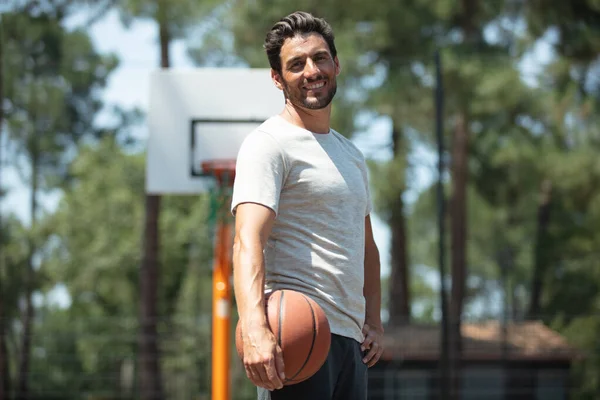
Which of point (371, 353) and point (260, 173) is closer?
point (260, 173)

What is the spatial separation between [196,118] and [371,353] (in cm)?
492

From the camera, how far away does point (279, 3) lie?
14.0 m

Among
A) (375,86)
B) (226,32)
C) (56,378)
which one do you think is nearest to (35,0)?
(226,32)

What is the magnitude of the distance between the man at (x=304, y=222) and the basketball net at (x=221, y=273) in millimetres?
4124

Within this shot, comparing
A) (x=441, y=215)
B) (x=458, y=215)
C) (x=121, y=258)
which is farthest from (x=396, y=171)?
(x=121, y=258)

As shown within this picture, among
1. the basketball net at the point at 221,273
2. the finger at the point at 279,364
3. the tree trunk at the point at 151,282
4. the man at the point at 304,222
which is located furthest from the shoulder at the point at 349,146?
the tree trunk at the point at 151,282

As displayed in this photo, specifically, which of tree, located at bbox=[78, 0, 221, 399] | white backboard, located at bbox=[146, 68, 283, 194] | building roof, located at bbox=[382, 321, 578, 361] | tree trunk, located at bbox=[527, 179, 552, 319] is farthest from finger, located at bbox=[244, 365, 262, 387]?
tree trunk, located at bbox=[527, 179, 552, 319]

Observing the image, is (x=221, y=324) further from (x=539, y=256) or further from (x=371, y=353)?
(x=539, y=256)

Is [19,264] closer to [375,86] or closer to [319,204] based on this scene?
[375,86]

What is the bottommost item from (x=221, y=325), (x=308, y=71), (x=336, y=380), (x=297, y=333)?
(x=221, y=325)

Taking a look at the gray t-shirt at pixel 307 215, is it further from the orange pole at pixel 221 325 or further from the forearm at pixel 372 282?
the orange pole at pixel 221 325

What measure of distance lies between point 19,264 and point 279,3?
9532 millimetres

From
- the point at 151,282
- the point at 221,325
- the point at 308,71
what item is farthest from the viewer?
the point at 151,282

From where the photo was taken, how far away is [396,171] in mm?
14469
